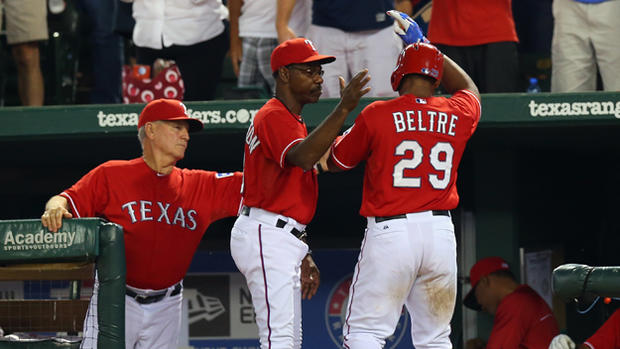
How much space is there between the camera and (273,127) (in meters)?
5.25

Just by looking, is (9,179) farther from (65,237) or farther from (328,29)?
(65,237)

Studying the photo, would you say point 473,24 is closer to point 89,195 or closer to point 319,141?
point 319,141

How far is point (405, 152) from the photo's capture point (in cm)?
522

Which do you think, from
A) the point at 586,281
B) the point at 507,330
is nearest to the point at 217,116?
the point at 507,330

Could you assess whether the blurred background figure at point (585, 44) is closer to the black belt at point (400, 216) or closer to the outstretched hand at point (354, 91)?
the black belt at point (400, 216)

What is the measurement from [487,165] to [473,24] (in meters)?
1.24

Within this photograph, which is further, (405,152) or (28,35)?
(28,35)

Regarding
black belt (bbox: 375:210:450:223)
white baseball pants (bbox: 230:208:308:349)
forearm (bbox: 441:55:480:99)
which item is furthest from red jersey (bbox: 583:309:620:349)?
white baseball pants (bbox: 230:208:308:349)

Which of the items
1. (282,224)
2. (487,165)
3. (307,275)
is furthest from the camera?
(487,165)

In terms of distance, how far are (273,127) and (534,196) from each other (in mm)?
3469

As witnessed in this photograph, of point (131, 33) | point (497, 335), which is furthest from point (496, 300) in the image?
point (131, 33)

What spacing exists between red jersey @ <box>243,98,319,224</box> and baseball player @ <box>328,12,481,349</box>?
9.2 inches

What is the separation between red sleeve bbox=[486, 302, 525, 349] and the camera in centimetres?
679

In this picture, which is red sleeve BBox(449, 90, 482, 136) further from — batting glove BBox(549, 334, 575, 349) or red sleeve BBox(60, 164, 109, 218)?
red sleeve BBox(60, 164, 109, 218)
